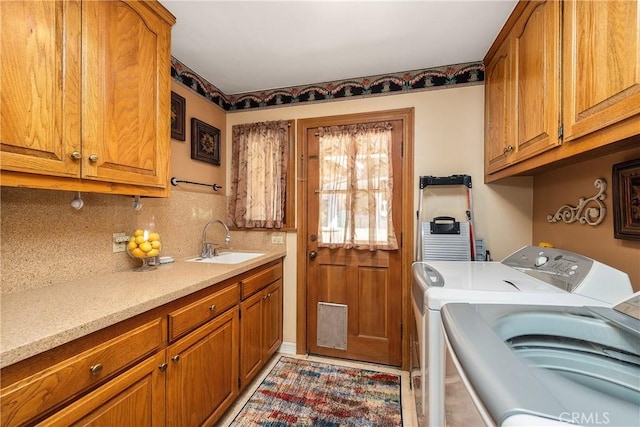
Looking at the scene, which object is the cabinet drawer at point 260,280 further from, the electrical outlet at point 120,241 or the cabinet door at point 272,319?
the electrical outlet at point 120,241

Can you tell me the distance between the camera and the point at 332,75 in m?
2.23

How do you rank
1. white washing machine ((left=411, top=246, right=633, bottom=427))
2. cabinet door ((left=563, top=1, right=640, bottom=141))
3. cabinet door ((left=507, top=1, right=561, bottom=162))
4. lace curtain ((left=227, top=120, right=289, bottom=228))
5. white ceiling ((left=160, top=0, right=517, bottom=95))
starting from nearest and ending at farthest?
cabinet door ((left=563, top=1, right=640, bottom=141)) < white washing machine ((left=411, top=246, right=633, bottom=427)) < cabinet door ((left=507, top=1, right=561, bottom=162)) < white ceiling ((left=160, top=0, right=517, bottom=95)) < lace curtain ((left=227, top=120, right=289, bottom=228))

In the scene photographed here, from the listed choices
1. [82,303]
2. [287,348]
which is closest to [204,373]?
[82,303]

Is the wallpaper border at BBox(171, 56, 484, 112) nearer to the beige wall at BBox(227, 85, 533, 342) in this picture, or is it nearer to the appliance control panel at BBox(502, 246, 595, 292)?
the beige wall at BBox(227, 85, 533, 342)

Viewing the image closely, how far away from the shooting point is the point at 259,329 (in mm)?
1995

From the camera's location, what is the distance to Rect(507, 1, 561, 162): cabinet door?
1154 mm

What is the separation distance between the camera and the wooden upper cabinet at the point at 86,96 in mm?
900

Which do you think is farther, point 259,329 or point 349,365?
point 349,365

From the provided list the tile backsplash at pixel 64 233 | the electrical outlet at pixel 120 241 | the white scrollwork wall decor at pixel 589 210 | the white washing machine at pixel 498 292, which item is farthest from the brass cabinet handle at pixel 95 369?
the white scrollwork wall decor at pixel 589 210

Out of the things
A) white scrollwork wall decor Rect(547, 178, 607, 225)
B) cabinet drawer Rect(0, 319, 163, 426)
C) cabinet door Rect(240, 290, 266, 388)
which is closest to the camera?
cabinet drawer Rect(0, 319, 163, 426)

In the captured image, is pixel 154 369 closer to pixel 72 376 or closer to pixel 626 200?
pixel 72 376

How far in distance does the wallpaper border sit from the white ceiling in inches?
2.4

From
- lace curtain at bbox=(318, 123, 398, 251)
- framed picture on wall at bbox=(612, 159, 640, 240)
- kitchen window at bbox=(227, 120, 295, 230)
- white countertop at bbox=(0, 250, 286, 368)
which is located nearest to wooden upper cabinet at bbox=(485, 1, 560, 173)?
framed picture on wall at bbox=(612, 159, 640, 240)

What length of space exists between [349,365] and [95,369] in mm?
1856
